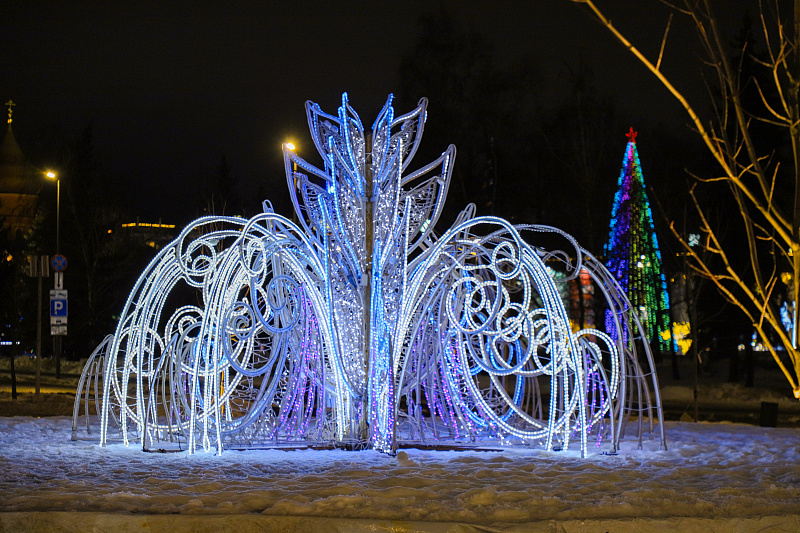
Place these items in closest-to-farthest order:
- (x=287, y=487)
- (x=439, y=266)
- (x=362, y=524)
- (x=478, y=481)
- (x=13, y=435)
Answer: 1. (x=362, y=524)
2. (x=287, y=487)
3. (x=478, y=481)
4. (x=439, y=266)
5. (x=13, y=435)

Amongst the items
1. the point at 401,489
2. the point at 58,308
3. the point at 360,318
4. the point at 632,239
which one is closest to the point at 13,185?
the point at 58,308

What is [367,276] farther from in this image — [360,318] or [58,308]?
[58,308]

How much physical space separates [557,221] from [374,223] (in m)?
15.6

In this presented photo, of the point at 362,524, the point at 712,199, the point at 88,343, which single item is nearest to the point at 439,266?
the point at 362,524

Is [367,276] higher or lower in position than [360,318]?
higher

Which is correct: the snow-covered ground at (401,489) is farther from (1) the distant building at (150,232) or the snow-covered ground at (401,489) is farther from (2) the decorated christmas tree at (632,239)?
(1) the distant building at (150,232)

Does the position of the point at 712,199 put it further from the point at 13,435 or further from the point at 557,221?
the point at 13,435

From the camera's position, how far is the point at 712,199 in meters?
23.8

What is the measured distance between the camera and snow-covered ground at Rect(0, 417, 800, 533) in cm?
528

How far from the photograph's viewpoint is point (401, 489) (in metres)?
6.21

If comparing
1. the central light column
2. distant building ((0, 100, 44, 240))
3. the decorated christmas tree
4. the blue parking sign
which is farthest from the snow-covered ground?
distant building ((0, 100, 44, 240))

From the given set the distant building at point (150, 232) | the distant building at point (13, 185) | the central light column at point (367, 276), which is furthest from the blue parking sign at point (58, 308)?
the distant building at point (13, 185)

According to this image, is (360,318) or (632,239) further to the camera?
(632,239)

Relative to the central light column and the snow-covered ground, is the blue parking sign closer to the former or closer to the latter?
the snow-covered ground
